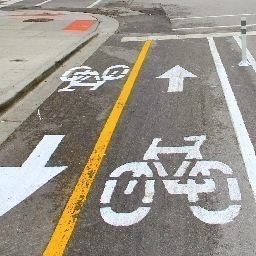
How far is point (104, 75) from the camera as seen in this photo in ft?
36.4

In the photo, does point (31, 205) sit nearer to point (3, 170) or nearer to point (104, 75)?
point (3, 170)

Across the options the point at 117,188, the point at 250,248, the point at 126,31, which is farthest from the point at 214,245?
the point at 126,31

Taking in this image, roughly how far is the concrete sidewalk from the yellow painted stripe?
2214 mm

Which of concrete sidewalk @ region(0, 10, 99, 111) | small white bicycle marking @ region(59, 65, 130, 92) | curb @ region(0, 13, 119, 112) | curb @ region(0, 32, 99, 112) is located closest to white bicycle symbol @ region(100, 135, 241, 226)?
curb @ region(0, 32, 99, 112)

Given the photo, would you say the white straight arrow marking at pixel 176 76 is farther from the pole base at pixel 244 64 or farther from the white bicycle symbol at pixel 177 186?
the white bicycle symbol at pixel 177 186

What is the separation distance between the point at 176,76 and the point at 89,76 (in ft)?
6.67

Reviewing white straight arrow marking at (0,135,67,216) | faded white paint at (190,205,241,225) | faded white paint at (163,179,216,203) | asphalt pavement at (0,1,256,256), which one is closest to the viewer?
asphalt pavement at (0,1,256,256)

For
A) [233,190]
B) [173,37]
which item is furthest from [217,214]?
[173,37]

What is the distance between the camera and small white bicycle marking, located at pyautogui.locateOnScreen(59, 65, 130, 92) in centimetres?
1032

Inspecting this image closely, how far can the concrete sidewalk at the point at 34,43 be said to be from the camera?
10.3 meters

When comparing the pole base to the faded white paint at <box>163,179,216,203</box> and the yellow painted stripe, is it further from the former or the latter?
the faded white paint at <box>163,179,216,203</box>

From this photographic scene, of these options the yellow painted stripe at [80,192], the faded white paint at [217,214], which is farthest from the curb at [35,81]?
the faded white paint at [217,214]

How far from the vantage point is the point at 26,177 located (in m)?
5.99

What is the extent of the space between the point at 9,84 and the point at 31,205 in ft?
16.9
